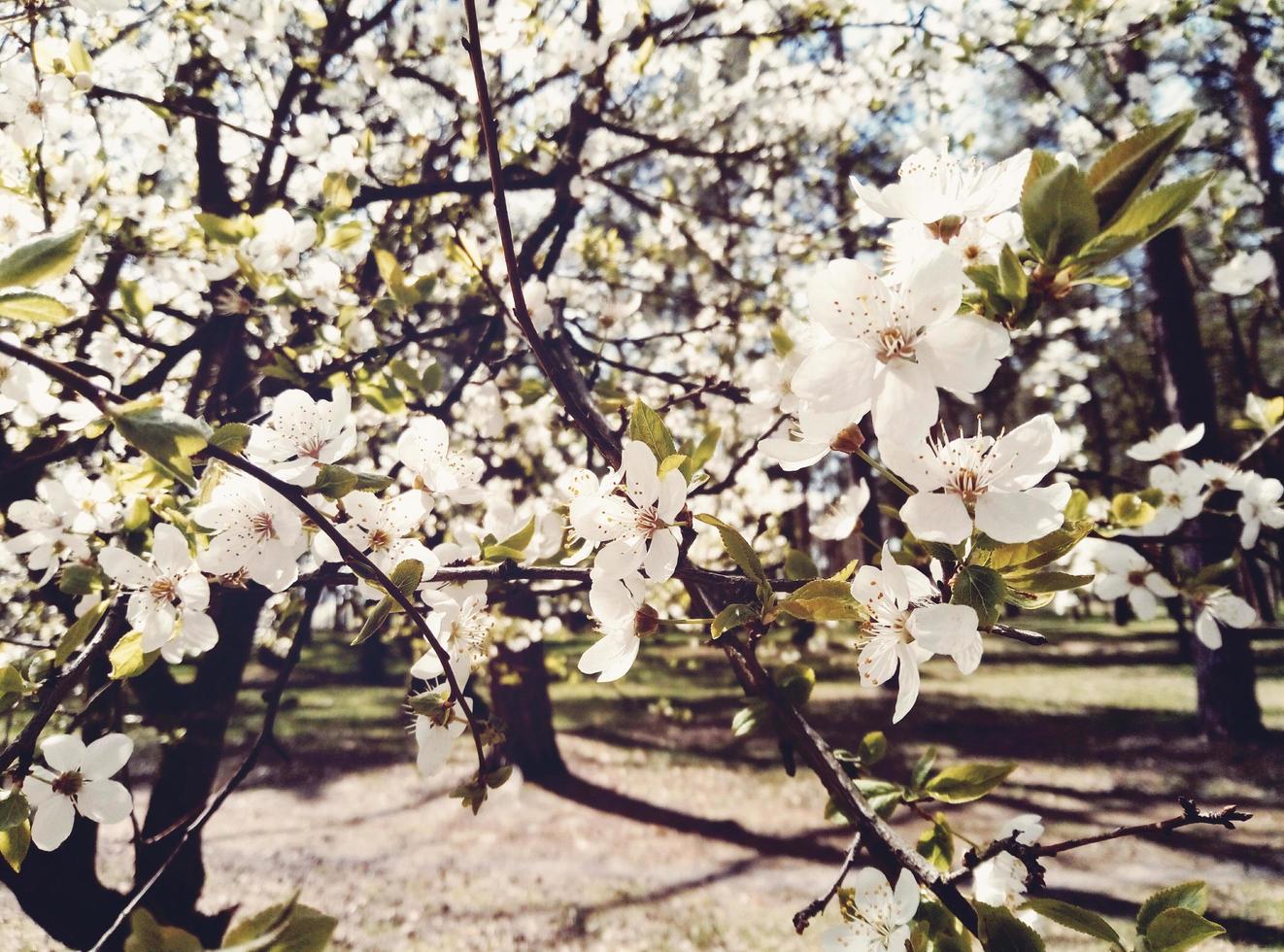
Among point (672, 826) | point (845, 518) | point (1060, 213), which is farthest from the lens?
point (672, 826)

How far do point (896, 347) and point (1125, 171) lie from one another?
198 millimetres

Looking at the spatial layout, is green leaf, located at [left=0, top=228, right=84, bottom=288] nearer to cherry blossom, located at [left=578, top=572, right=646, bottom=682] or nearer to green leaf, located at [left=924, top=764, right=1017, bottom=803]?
cherry blossom, located at [left=578, top=572, right=646, bottom=682]

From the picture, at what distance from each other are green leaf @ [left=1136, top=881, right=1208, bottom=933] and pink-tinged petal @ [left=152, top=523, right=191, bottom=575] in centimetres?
116

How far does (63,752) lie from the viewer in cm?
106

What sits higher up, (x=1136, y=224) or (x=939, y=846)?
(x=1136, y=224)

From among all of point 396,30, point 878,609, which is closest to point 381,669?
point 396,30

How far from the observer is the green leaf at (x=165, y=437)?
56 cm

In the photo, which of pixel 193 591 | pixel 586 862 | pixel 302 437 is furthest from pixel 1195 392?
pixel 193 591

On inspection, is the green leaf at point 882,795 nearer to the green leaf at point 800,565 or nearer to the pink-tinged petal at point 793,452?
the green leaf at point 800,565

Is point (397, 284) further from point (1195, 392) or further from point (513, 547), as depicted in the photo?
point (1195, 392)

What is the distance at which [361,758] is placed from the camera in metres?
6.96

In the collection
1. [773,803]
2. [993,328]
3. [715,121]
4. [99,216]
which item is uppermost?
[715,121]

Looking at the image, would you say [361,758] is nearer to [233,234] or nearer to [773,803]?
[773,803]

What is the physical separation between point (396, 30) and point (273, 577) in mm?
4600
